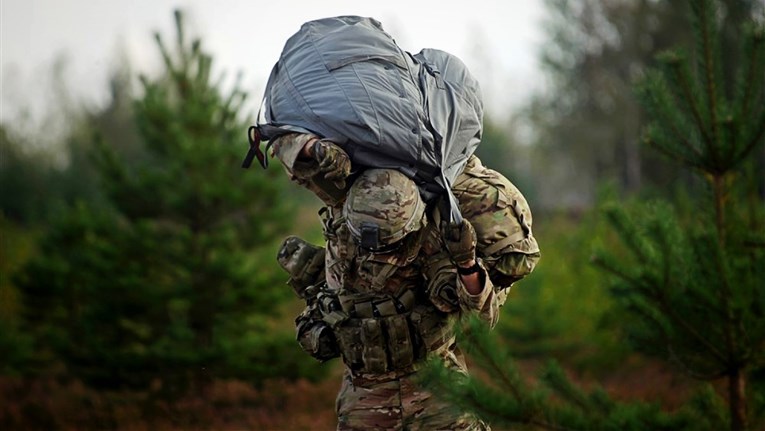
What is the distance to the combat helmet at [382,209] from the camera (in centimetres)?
285

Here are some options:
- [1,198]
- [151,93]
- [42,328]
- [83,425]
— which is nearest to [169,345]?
[83,425]

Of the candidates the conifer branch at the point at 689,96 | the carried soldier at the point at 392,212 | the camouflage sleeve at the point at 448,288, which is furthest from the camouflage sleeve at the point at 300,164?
the conifer branch at the point at 689,96

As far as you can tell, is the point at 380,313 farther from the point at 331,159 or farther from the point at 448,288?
the point at 331,159

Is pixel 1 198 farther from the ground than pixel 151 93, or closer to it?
farther from the ground

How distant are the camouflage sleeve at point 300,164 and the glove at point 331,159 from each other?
58mm

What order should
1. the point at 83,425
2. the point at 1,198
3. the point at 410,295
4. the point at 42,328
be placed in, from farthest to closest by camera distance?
1. the point at 1,198
2. the point at 42,328
3. the point at 83,425
4. the point at 410,295

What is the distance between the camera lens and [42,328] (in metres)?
12.9

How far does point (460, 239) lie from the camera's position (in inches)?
111

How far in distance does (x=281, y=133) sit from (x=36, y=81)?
37.7 metres

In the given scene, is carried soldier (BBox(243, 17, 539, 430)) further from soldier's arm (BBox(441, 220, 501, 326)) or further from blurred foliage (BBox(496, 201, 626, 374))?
blurred foliage (BBox(496, 201, 626, 374))

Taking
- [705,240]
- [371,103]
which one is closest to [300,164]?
[371,103]

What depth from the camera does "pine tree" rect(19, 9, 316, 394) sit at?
9.66m

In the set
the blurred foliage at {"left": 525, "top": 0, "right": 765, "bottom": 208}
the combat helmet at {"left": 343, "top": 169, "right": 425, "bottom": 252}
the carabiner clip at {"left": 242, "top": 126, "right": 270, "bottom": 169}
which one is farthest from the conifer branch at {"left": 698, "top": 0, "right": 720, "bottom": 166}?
the blurred foliage at {"left": 525, "top": 0, "right": 765, "bottom": 208}

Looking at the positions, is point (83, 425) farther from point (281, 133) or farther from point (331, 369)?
point (281, 133)
